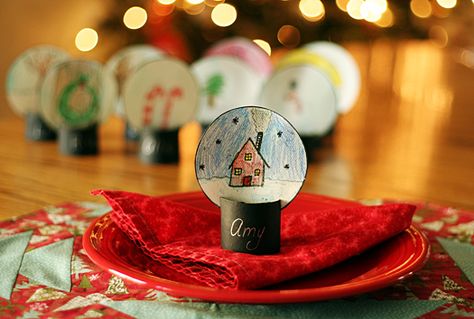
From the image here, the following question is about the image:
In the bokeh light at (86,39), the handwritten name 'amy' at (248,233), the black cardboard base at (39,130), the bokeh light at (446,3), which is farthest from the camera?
A: the bokeh light at (86,39)

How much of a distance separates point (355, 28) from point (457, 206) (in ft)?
5.28

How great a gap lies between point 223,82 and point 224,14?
1136mm

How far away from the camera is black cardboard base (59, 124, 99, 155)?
134 centimetres

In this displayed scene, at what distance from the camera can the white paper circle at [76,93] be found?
130cm

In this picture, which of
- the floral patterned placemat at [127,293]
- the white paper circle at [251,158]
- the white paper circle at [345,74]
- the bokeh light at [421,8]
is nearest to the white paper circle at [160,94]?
the white paper circle at [345,74]

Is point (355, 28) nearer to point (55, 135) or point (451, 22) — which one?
point (451, 22)

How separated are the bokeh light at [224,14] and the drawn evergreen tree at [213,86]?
1109mm

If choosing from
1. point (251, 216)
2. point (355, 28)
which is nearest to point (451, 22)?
point (355, 28)

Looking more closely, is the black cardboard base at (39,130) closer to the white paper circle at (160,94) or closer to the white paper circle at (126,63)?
the white paper circle at (126,63)

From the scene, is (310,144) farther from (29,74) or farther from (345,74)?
(29,74)

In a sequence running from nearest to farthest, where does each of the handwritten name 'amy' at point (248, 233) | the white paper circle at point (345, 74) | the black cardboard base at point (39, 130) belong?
the handwritten name 'amy' at point (248, 233) → the black cardboard base at point (39, 130) → the white paper circle at point (345, 74)

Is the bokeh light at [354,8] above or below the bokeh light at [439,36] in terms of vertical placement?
above

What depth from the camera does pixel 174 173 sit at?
1238mm

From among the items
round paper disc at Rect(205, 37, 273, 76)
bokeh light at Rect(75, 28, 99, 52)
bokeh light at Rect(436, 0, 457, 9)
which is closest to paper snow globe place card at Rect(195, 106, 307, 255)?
round paper disc at Rect(205, 37, 273, 76)
